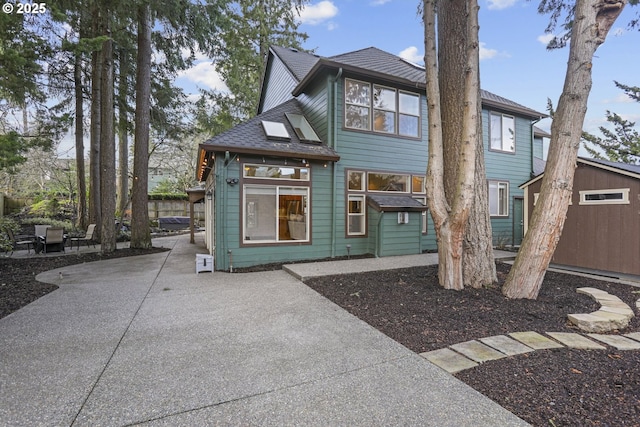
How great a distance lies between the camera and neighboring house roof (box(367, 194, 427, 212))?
291 inches

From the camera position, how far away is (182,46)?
10398 mm

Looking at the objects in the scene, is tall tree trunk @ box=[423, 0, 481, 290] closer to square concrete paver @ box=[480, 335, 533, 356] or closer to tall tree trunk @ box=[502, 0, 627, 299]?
tall tree trunk @ box=[502, 0, 627, 299]

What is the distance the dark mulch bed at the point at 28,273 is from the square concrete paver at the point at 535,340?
6170 mm

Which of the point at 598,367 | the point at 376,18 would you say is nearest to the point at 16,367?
the point at 598,367

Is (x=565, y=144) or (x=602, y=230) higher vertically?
(x=565, y=144)

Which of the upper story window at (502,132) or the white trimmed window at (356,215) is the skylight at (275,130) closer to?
the white trimmed window at (356,215)

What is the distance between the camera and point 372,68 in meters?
8.04

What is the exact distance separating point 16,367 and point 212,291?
252 cm

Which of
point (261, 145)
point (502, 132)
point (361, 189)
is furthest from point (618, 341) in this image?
point (502, 132)

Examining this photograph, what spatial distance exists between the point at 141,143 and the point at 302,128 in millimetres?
5457

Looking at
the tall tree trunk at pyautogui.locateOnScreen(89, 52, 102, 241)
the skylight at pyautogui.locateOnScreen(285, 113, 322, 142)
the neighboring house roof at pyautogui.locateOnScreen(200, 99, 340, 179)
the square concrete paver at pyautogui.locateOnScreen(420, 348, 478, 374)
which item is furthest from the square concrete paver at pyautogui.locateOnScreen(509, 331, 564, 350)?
the tall tree trunk at pyautogui.locateOnScreen(89, 52, 102, 241)

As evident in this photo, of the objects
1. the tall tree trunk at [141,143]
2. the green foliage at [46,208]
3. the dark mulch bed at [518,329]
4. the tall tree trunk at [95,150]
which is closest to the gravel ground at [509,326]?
the dark mulch bed at [518,329]

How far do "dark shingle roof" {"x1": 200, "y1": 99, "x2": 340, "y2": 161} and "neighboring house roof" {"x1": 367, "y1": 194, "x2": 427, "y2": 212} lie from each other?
5.03ft

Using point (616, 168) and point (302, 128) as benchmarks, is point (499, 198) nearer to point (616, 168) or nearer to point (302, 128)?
point (616, 168)
